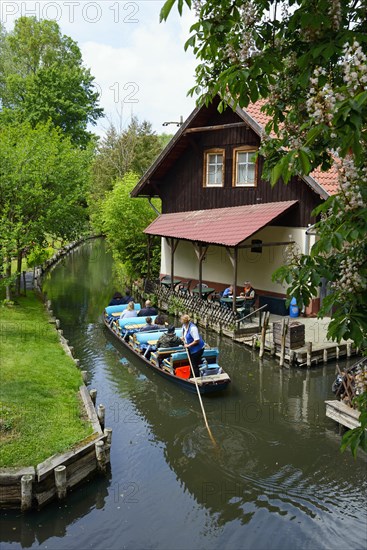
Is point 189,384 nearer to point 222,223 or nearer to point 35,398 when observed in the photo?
point 35,398

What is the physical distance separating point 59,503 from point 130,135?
42.6 metres

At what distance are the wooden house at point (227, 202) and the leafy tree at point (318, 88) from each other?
12.8 metres

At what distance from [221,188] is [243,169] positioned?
1450mm

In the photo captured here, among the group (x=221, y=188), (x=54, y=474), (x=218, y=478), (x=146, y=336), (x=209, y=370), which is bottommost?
(x=218, y=478)

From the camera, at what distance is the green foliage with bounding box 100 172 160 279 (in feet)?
93.7

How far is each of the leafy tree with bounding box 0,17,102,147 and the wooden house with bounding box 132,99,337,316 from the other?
2183 cm

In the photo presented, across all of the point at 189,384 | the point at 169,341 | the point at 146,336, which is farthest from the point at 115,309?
the point at 189,384

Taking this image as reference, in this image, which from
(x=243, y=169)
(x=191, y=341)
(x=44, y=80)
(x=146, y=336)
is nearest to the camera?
(x=191, y=341)

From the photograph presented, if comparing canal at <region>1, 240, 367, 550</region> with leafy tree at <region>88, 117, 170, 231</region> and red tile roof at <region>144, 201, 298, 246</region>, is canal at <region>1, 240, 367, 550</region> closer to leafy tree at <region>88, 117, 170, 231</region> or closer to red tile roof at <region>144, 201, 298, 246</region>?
red tile roof at <region>144, 201, 298, 246</region>

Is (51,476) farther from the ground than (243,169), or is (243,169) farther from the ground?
(243,169)

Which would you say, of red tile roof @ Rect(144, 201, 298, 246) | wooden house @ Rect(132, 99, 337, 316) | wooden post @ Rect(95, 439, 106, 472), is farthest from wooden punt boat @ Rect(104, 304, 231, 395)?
red tile roof @ Rect(144, 201, 298, 246)

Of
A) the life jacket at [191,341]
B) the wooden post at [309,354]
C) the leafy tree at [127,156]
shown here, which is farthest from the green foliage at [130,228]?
the leafy tree at [127,156]

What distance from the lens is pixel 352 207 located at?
14.5 feet

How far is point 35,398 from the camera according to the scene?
11.5 metres
